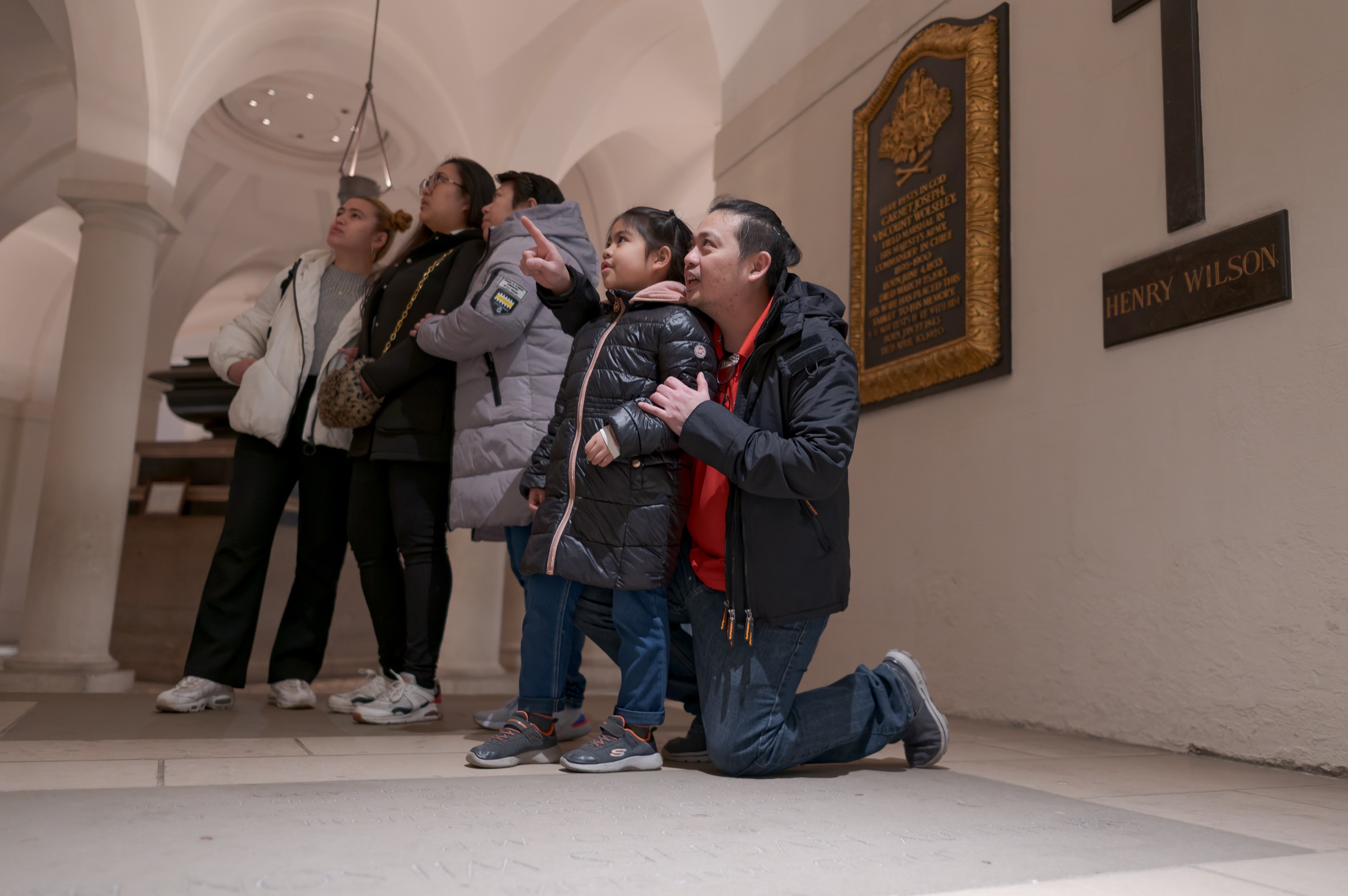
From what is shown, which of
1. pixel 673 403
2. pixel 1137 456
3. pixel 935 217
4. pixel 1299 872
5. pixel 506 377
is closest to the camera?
pixel 1299 872

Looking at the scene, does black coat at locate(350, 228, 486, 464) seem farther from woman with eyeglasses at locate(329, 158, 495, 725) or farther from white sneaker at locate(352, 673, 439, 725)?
white sneaker at locate(352, 673, 439, 725)

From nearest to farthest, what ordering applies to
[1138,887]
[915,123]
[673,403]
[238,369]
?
[1138,887]
[673,403]
[238,369]
[915,123]

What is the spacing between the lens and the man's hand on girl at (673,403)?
2135mm

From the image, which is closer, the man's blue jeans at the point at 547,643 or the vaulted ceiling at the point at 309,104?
the man's blue jeans at the point at 547,643

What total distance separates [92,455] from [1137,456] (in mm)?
4662

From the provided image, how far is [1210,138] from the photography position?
2.79 metres

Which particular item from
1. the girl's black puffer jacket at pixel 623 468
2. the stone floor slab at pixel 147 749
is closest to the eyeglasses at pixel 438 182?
the girl's black puffer jacket at pixel 623 468

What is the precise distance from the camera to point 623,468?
7.23 feet

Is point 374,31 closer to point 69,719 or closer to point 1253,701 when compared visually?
point 69,719

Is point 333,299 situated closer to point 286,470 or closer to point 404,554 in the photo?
point 286,470

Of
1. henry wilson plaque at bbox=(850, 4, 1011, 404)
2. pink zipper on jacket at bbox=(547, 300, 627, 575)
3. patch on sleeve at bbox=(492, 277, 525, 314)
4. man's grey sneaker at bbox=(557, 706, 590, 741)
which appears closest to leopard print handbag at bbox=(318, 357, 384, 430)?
patch on sleeve at bbox=(492, 277, 525, 314)

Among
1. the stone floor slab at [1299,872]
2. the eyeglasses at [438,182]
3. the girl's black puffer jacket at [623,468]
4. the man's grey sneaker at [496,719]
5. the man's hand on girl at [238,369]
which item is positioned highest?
the eyeglasses at [438,182]

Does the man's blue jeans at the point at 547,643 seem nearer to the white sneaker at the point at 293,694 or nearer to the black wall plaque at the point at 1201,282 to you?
the white sneaker at the point at 293,694

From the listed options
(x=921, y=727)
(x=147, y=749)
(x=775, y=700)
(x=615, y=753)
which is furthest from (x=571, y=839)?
(x=147, y=749)
